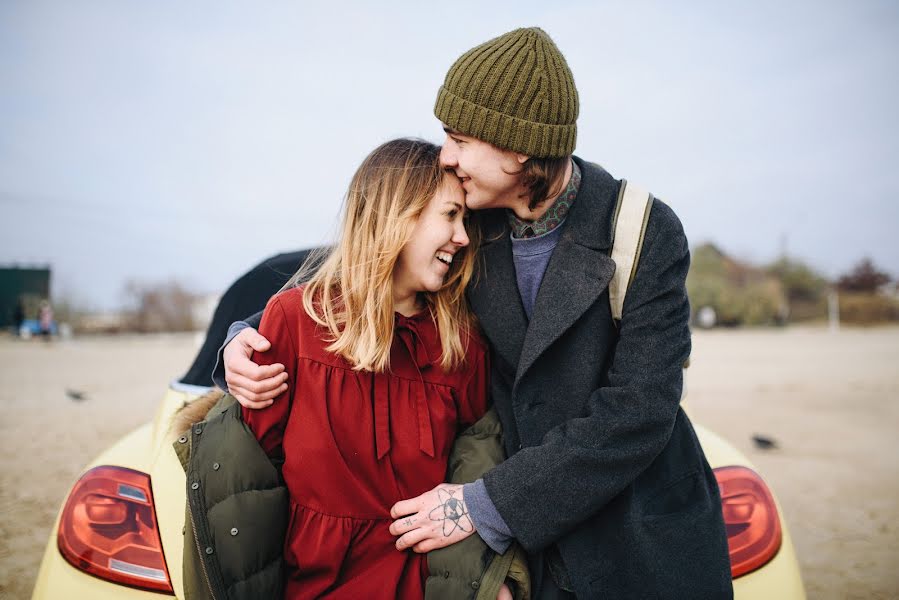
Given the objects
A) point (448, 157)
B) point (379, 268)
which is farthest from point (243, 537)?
point (448, 157)

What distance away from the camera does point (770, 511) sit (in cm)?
214

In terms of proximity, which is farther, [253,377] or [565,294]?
[565,294]

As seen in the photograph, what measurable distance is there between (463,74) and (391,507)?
1.36 meters

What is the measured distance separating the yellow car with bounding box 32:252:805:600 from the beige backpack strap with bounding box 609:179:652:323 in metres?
0.79

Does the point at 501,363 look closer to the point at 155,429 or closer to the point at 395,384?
the point at 395,384

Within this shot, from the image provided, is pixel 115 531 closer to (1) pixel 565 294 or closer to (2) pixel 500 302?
(2) pixel 500 302

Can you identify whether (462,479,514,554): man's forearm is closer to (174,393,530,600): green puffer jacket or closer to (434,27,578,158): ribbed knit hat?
(174,393,530,600): green puffer jacket

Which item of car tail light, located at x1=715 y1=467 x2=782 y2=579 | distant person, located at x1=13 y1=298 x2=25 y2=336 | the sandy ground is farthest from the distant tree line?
distant person, located at x1=13 y1=298 x2=25 y2=336

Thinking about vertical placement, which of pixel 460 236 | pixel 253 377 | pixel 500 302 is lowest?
pixel 253 377

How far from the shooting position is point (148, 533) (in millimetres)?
1882

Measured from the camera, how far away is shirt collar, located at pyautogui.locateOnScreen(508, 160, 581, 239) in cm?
214

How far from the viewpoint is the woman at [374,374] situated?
182cm

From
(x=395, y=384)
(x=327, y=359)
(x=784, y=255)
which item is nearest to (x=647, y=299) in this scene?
(x=395, y=384)

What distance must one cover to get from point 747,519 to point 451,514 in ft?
3.36
